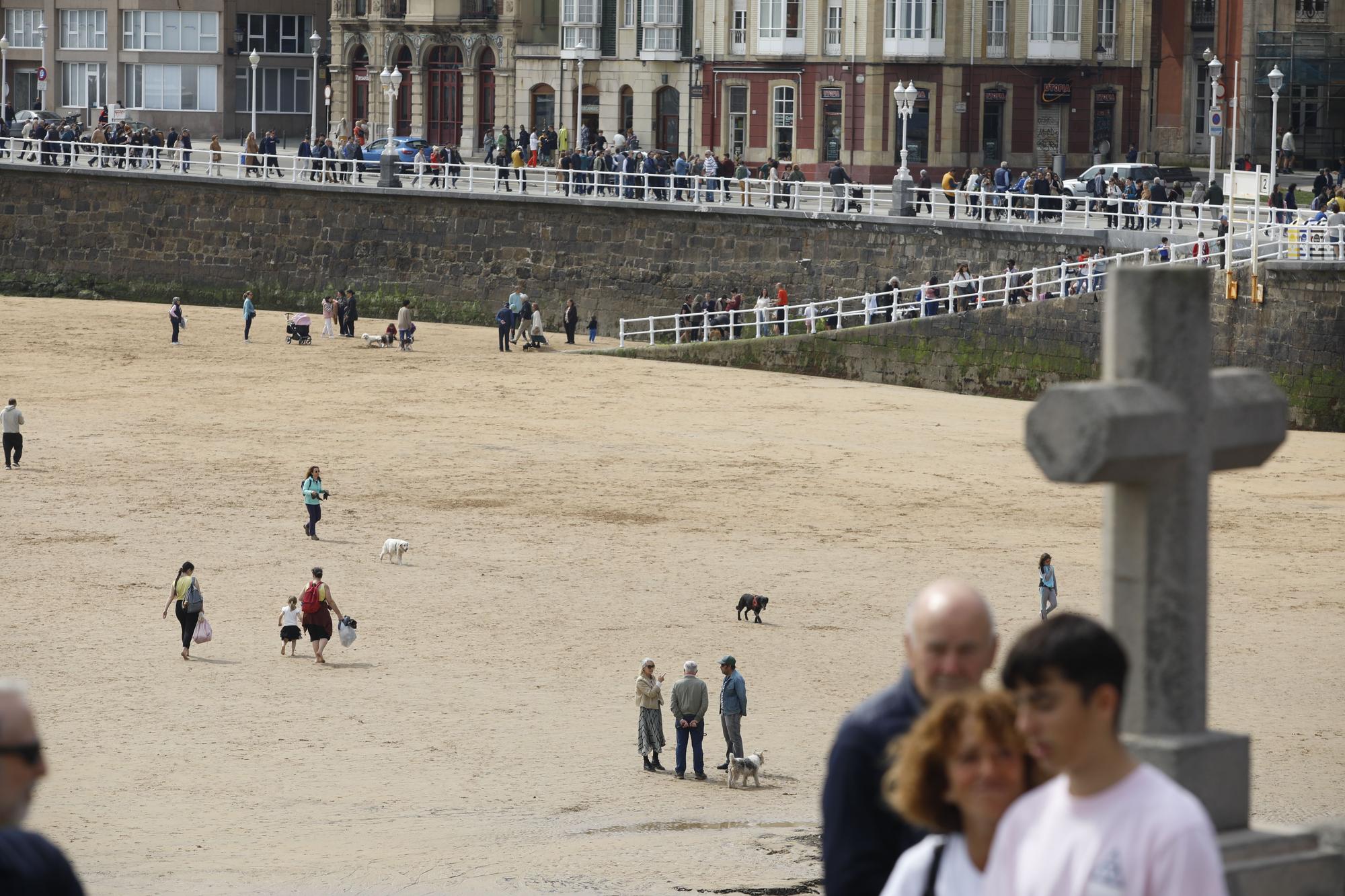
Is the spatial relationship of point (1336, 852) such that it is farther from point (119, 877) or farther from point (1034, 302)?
point (1034, 302)

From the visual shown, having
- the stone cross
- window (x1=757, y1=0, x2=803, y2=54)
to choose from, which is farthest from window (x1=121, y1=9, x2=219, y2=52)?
the stone cross

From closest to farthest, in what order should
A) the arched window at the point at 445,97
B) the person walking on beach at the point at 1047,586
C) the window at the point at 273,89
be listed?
the person walking on beach at the point at 1047,586
the arched window at the point at 445,97
the window at the point at 273,89

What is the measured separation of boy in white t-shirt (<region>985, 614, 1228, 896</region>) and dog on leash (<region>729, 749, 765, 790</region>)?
37.6 feet

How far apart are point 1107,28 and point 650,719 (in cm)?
4125

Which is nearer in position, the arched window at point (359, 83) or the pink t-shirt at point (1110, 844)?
the pink t-shirt at point (1110, 844)

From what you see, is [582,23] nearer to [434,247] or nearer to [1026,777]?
[434,247]

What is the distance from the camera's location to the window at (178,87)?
2808 inches

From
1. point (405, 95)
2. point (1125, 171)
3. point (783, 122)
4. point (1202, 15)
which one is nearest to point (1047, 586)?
point (1125, 171)

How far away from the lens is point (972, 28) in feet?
173

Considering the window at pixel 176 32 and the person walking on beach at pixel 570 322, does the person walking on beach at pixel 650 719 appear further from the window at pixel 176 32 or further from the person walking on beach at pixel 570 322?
the window at pixel 176 32

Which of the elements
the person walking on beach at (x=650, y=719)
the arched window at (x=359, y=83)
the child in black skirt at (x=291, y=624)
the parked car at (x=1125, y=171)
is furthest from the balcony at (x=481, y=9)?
the person walking on beach at (x=650, y=719)

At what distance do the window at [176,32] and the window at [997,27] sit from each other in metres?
29.4

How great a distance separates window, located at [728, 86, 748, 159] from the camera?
55500mm

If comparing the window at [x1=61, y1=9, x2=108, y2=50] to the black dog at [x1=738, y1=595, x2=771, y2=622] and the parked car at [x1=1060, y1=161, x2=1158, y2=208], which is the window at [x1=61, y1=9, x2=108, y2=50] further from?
the black dog at [x1=738, y1=595, x2=771, y2=622]
